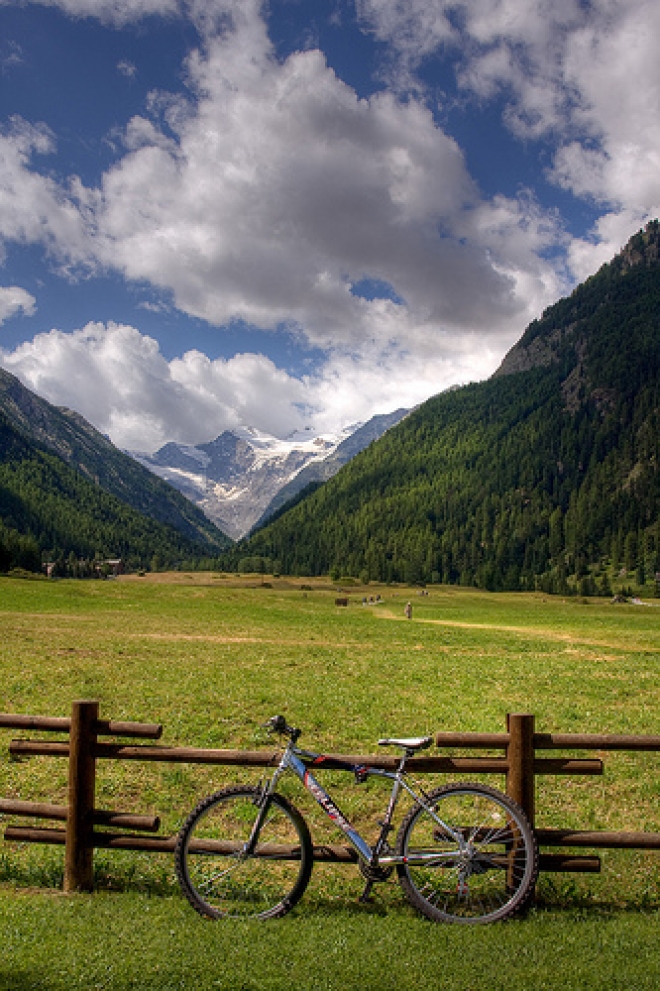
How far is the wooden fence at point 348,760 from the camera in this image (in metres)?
9.70

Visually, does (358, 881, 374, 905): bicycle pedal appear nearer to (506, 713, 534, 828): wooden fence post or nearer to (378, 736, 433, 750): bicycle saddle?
(378, 736, 433, 750): bicycle saddle

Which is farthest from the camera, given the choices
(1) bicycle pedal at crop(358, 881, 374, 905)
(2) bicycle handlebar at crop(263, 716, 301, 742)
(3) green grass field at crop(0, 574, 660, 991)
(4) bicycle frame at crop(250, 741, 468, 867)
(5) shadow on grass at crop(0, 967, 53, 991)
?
(2) bicycle handlebar at crop(263, 716, 301, 742)

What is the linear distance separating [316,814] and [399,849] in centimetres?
502

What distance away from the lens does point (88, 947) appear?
7.92 m

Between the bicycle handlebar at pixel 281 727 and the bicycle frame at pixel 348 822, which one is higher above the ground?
the bicycle handlebar at pixel 281 727

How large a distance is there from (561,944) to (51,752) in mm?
8311

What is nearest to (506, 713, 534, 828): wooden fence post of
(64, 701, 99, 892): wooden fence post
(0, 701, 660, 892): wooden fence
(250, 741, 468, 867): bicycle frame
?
(0, 701, 660, 892): wooden fence

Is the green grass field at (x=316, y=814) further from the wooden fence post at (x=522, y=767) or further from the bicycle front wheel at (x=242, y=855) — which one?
the wooden fence post at (x=522, y=767)

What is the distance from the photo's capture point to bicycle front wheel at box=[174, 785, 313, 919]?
9133 millimetres

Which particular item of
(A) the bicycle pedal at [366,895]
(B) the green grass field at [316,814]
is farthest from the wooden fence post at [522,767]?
(A) the bicycle pedal at [366,895]

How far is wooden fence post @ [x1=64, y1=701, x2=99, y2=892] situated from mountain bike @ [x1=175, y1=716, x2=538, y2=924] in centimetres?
177

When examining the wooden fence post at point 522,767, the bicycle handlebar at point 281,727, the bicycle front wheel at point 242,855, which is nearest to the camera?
the bicycle front wheel at point 242,855

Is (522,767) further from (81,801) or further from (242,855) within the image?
(81,801)

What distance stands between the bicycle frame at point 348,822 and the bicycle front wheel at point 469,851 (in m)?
0.02
